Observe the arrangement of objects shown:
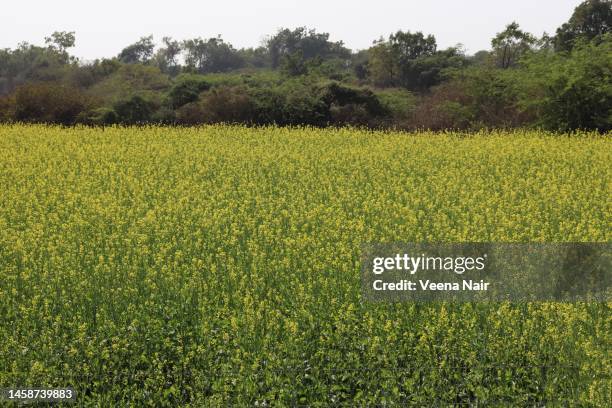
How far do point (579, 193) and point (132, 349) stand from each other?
9.32m

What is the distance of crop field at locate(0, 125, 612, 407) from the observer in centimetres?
708

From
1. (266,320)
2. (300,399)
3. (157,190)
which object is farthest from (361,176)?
(300,399)

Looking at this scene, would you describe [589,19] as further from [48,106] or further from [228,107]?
[48,106]

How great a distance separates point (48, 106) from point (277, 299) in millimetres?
25256

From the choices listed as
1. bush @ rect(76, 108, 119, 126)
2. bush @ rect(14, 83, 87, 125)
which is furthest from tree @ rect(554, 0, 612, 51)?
bush @ rect(14, 83, 87, 125)

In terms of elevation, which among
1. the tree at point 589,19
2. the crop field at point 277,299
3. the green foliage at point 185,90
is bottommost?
the crop field at point 277,299

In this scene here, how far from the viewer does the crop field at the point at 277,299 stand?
7.08m

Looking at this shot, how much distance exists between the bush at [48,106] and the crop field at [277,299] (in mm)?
14575

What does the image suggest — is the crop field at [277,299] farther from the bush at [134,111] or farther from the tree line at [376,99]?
the bush at [134,111]

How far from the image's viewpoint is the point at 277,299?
8281mm

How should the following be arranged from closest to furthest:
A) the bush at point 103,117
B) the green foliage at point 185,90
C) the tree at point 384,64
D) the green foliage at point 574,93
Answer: the green foliage at point 574,93 < the bush at point 103,117 < the green foliage at point 185,90 < the tree at point 384,64

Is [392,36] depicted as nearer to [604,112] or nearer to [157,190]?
[604,112]

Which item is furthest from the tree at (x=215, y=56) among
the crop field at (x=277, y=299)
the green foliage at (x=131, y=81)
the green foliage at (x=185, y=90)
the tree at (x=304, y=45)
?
the crop field at (x=277, y=299)

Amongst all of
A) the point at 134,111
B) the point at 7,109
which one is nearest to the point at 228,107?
the point at 134,111
